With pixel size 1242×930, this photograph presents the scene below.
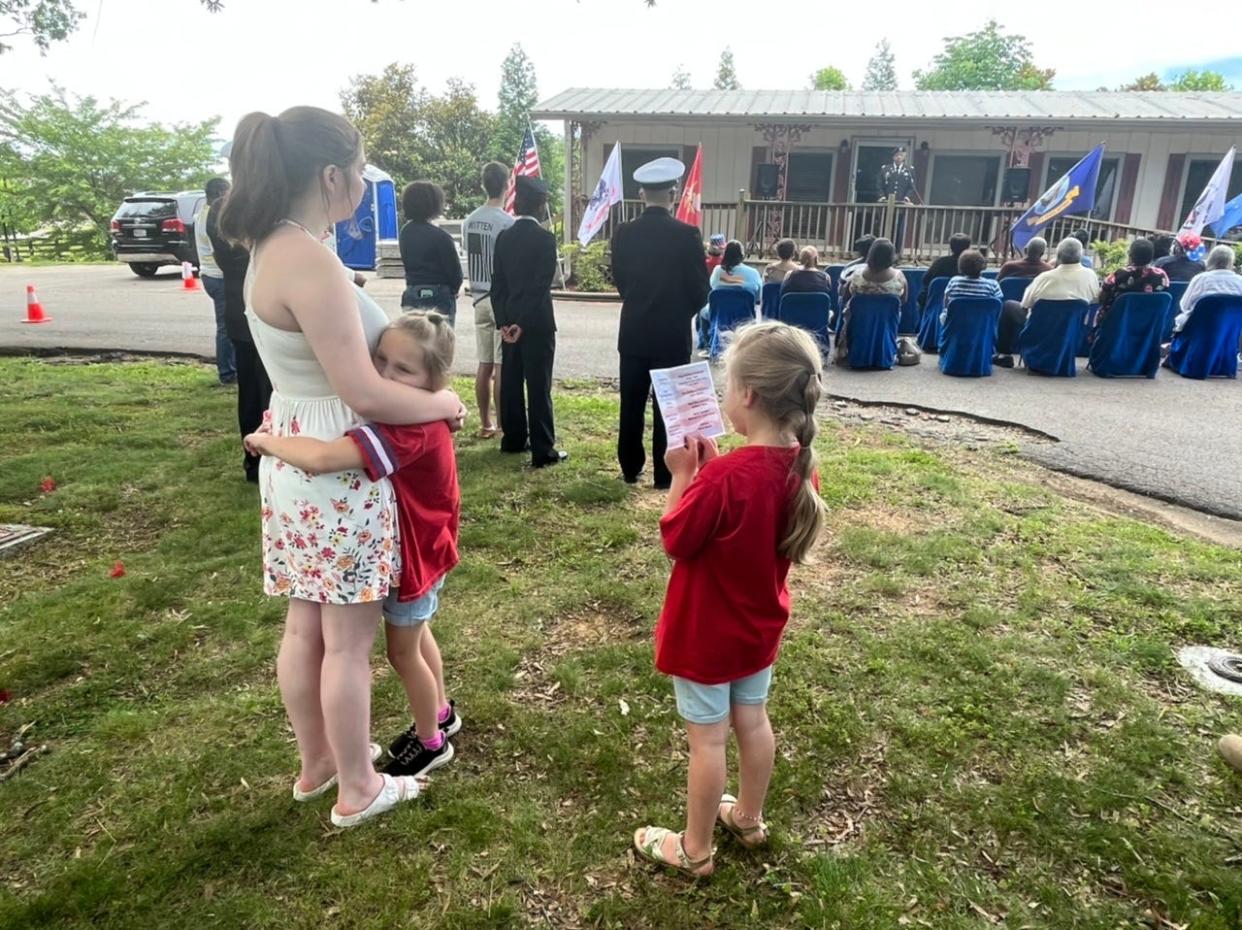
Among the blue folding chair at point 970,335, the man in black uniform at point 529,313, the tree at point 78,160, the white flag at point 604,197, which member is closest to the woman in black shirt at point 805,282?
the blue folding chair at point 970,335

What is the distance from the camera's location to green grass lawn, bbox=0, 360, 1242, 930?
7.13 ft

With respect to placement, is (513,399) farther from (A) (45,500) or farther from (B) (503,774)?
(B) (503,774)

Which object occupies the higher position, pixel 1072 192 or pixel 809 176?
pixel 809 176

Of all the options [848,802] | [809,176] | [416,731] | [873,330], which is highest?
[809,176]

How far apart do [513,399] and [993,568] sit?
10.5 ft

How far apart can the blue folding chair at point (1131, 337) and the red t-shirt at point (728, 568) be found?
8.37 meters

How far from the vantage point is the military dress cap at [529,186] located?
507 centimetres

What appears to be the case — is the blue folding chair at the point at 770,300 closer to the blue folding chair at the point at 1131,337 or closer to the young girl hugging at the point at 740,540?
the blue folding chair at the point at 1131,337

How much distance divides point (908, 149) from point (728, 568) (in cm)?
1897

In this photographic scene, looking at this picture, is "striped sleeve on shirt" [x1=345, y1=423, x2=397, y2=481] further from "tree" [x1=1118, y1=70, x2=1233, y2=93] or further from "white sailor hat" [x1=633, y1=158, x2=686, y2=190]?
"tree" [x1=1118, y1=70, x2=1233, y2=93]

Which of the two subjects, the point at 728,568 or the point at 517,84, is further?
the point at 517,84

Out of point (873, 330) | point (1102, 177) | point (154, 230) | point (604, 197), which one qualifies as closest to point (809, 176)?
point (1102, 177)

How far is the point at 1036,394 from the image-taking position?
8.02 meters

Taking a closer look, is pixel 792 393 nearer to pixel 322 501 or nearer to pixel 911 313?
pixel 322 501
